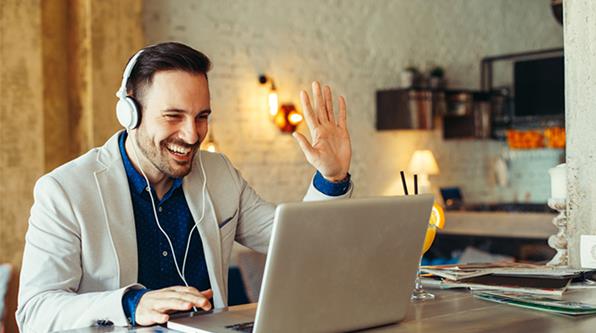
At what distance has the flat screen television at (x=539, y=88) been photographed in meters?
8.75

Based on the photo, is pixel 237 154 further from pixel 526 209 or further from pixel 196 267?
pixel 196 267

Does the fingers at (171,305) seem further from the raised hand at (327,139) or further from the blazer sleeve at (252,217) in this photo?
the blazer sleeve at (252,217)

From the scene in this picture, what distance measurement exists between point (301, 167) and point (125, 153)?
488 centimetres

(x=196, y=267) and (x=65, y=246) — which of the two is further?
(x=196, y=267)

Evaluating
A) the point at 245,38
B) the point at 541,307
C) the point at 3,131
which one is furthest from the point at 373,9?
the point at 541,307

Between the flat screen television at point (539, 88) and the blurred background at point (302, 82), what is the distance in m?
0.09

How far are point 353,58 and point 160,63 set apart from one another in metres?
5.52

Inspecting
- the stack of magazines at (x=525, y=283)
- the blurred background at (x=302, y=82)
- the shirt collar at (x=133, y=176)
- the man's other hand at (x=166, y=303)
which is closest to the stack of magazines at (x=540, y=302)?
the stack of magazines at (x=525, y=283)

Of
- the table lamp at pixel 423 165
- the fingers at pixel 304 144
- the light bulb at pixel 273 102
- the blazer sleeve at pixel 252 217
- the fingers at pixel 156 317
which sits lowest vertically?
the table lamp at pixel 423 165

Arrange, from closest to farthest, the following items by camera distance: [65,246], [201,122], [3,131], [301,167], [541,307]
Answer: [541,307] < [65,246] < [201,122] < [3,131] < [301,167]

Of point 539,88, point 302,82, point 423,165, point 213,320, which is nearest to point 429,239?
point 213,320

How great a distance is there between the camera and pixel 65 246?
90.2 inches

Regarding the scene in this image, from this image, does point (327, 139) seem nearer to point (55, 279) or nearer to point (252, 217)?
point (252, 217)

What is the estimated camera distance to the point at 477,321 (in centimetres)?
189
